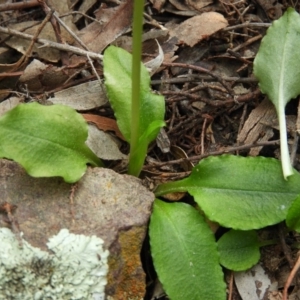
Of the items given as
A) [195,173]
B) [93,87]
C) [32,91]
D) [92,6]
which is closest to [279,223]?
[195,173]

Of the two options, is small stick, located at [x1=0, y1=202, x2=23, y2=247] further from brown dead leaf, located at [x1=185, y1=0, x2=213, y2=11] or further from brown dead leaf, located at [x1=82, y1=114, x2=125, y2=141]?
brown dead leaf, located at [x1=185, y1=0, x2=213, y2=11]

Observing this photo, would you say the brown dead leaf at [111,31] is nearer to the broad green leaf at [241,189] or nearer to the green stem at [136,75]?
the green stem at [136,75]

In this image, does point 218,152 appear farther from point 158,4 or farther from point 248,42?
point 158,4

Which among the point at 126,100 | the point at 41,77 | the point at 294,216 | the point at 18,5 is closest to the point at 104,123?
the point at 126,100

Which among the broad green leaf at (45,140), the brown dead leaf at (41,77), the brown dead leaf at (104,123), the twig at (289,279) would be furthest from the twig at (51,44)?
the twig at (289,279)

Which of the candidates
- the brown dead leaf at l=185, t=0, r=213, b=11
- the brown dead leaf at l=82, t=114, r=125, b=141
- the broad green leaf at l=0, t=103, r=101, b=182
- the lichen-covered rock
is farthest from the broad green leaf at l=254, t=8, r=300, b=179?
the lichen-covered rock
